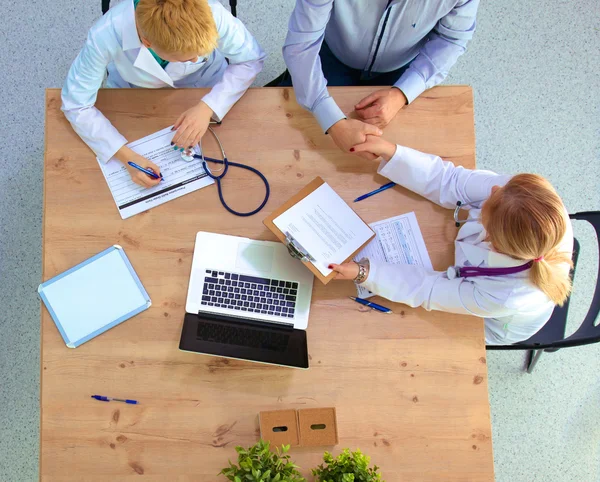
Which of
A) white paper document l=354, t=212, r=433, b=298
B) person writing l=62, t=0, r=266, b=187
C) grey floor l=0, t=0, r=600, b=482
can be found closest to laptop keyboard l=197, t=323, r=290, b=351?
white paper document l=354, t=212, r=433, b=298

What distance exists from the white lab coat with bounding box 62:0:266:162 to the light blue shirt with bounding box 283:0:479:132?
0.13 metres

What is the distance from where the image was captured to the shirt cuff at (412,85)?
1.24 m

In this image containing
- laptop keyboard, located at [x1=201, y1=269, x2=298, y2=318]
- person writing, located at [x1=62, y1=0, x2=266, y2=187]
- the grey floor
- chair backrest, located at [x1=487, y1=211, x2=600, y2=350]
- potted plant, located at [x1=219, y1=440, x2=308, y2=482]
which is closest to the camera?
potted plant, located at [x1=219, y1=440, x2=308, y2=482]

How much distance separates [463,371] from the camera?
1.16 metres

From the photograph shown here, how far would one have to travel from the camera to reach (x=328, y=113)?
1.20 meters

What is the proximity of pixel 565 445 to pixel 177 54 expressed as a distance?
5.90ft

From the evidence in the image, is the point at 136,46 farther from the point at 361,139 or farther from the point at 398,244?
the point at 398,244

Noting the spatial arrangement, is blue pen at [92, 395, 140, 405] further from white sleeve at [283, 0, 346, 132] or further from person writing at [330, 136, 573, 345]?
white sleeve at [283, 0, 346, 132]

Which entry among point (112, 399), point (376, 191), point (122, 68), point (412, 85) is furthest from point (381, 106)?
point (112, 399)

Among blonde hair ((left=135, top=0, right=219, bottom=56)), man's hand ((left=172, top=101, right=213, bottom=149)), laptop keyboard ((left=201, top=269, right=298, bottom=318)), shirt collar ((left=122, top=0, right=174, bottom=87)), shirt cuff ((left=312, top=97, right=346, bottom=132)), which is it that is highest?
blonde hair ((left=135, top=0, right=219, bottom=56))

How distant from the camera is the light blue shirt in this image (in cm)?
120

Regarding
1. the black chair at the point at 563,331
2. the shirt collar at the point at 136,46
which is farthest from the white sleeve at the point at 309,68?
the black chair at the point at 563,331

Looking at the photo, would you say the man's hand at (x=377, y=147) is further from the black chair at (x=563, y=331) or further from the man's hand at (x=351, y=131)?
the black chair at (x=563, y=331)

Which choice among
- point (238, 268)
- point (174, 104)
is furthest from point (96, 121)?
point (238, 268)
